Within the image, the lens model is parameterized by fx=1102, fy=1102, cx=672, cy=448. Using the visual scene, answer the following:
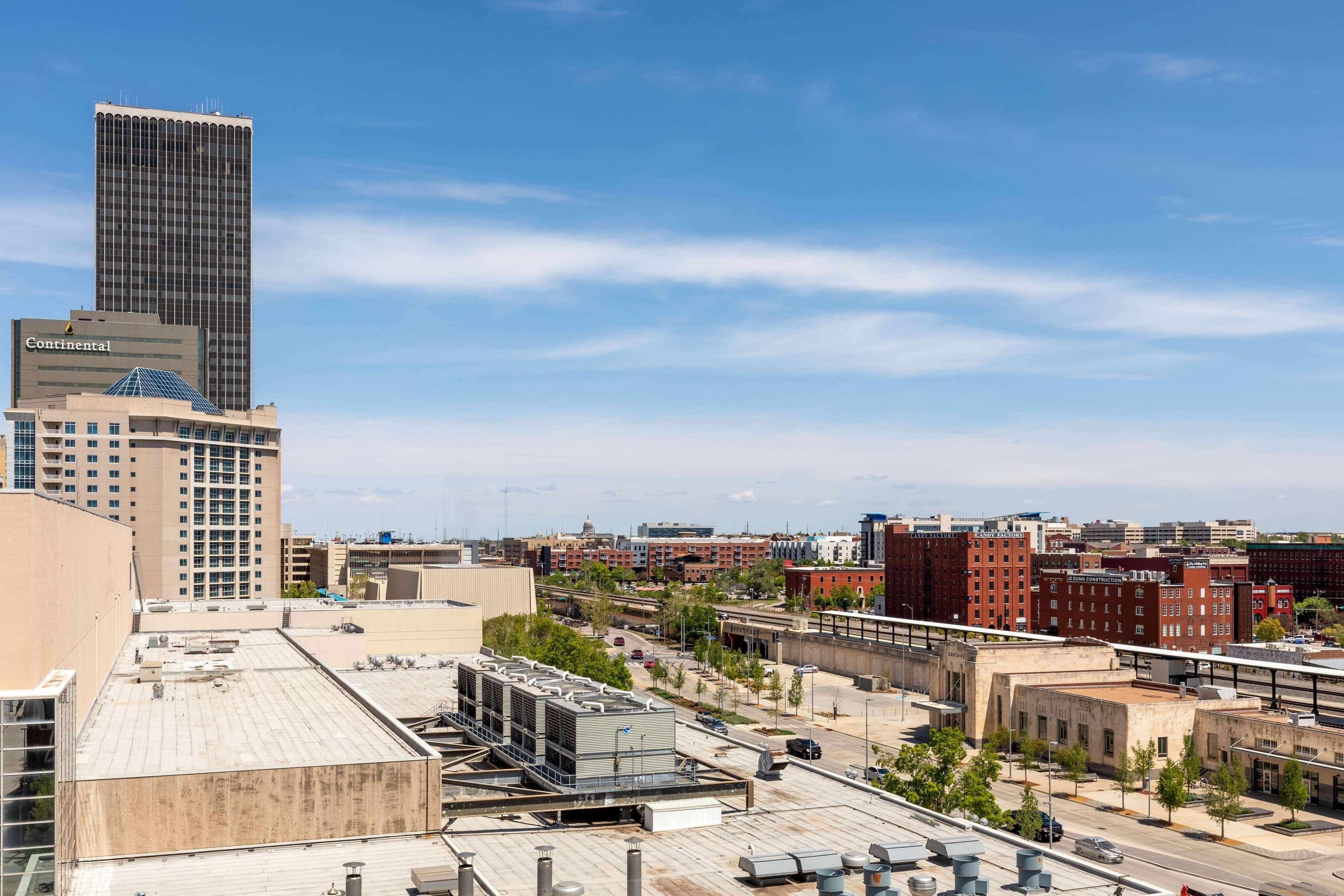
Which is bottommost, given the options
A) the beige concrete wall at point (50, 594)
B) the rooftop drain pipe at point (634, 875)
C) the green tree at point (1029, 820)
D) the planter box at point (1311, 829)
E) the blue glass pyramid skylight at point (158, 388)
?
the planter box at point (1311, 829)

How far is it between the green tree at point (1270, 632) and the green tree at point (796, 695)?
3637 inches

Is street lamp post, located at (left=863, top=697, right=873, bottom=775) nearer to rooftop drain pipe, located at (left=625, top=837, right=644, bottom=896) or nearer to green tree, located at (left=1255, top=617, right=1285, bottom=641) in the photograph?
rooftop drain pipe, located at (left=625, top=837, right=644, bottom=896)

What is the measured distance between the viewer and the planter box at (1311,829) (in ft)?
228

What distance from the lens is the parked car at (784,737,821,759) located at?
90.1 metres

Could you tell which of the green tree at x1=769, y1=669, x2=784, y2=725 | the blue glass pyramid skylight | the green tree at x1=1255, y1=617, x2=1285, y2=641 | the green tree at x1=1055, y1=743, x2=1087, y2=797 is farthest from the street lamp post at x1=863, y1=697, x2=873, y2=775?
the blue glass pyramid skylight

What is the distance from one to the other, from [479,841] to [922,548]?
154065 mm

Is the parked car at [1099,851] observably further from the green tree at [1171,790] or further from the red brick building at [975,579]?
the red brick building at [975,579]

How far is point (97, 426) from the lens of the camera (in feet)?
514

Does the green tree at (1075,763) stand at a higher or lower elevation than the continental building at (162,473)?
lower

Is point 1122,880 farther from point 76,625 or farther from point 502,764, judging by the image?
point 76,625

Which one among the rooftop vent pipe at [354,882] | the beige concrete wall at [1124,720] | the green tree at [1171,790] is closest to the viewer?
the rooftop vent pipe at [354,882]

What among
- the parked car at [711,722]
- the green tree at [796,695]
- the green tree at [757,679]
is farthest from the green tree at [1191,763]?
the green tree at [757,679]

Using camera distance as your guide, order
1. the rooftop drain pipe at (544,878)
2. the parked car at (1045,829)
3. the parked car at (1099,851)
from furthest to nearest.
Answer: the parked car at (1045,829) → the parked car at (1099,851) → the rooftop drain pipe at (544,878)

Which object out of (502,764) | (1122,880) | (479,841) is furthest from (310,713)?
(1122,880)
